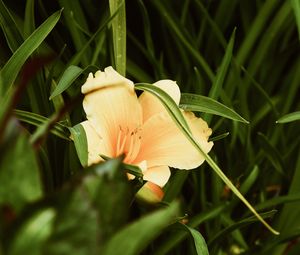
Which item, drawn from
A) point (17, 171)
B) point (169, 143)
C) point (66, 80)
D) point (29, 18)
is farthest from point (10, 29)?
point (17, 171)

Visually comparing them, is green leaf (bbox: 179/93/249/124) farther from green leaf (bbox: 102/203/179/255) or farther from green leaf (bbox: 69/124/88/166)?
green leaf (bbox: 102/203/179/255)

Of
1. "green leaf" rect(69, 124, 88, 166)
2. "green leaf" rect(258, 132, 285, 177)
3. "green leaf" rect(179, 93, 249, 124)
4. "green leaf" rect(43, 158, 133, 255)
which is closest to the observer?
"green leaf" rect(43, 158, 133, 255)

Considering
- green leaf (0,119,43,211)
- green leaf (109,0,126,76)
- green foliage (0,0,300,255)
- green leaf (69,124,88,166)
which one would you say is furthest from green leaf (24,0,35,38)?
green leaf (0,119,43,211)

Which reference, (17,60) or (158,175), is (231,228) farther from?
(17,60)

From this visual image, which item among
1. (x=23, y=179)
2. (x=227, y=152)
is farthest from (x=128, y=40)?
(x=23, y=179)

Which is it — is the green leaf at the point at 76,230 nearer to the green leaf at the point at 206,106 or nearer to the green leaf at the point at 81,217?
the green leaf at the point at 81,217

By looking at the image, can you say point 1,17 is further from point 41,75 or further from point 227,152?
point 227,152
